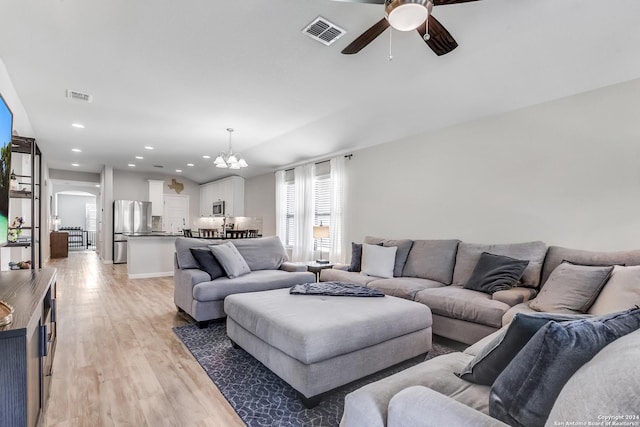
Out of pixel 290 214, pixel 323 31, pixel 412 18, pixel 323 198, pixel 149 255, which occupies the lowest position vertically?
pixel 149 255

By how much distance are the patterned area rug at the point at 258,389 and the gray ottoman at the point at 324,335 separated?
4.6 inches

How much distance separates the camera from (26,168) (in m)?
4.74

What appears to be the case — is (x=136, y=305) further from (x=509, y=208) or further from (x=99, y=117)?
(x=509, y=208)

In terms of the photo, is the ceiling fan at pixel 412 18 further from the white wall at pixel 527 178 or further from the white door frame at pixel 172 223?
the white door frame at pixel 172 223

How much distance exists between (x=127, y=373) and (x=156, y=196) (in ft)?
26.6

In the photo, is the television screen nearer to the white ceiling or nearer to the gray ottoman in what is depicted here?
the white ceiling

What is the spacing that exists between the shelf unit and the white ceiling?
2.19 feet

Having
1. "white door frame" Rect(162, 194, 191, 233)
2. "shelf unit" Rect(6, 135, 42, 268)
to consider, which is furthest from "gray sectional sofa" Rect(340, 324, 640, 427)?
"white door frame" Rect(162, 194, 191, 233)

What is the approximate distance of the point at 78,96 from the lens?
12.2 ft

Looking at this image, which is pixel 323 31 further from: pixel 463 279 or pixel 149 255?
pixel 149 255

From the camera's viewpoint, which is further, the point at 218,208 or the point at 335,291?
the point at 218,208

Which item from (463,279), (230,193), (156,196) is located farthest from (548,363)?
(156,196)

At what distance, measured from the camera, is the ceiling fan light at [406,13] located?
1.59m

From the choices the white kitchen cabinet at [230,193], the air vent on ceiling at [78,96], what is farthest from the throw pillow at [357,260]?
the white kitchen cabinet at [230,193]
